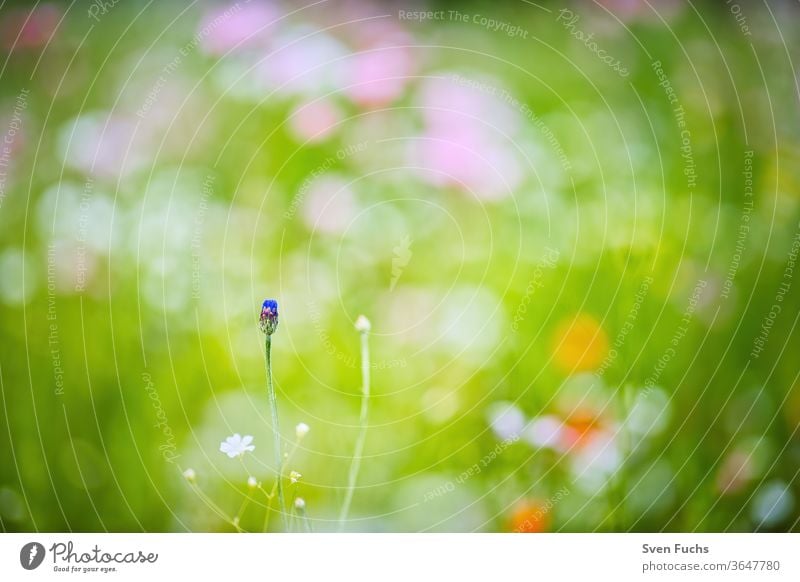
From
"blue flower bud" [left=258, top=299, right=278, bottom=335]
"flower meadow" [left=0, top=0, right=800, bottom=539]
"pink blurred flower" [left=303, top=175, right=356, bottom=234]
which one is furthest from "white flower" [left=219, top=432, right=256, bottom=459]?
"pink blurred flower" [left=303, top=175, right=356, bottom=234]

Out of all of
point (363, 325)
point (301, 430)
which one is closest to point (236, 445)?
point (301, 430)

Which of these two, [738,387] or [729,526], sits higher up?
[738,387]

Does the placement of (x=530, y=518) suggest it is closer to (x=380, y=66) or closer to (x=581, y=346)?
(x=581, y=346)

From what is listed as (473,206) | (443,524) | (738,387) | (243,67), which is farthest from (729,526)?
(243,67)

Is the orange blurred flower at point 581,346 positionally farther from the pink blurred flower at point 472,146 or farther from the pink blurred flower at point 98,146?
the pink blurred flower at point 98,146

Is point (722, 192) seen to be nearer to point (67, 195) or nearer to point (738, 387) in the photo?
point (738, 387)
